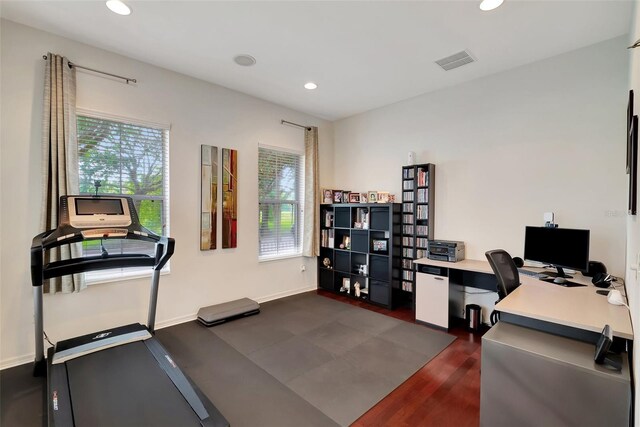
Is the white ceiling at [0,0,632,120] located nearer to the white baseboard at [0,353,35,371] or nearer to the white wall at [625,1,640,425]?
the white wall at [625,1,640,425]

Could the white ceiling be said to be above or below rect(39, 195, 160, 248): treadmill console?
above

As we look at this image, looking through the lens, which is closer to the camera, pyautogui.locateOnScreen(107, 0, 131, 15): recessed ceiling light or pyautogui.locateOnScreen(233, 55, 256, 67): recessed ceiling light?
pyautogui.locateOnScreen(107, 0, 131, 15): recessed ceiling light

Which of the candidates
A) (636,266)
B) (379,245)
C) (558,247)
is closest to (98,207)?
(379,245)

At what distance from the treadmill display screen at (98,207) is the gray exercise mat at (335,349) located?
1739mm

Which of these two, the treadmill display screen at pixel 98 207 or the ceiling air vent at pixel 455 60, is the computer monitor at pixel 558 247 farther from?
the treadmill display screen at pixel 98 207

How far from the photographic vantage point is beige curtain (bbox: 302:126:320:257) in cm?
498

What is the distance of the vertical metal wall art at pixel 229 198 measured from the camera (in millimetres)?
3980

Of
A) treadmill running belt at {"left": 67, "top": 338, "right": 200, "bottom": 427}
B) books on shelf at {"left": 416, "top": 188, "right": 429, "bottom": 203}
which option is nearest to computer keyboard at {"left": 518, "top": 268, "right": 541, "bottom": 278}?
books on shelf at {"left": 416, "top": 188, "right": 429, "bottom": 203}

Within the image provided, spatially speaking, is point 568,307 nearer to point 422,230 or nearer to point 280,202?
point 422,230

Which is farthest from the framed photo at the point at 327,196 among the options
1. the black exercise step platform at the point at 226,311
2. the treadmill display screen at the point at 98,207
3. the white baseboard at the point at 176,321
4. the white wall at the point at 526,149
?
the treadmill display screen at the point at 98,207

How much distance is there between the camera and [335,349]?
299cm

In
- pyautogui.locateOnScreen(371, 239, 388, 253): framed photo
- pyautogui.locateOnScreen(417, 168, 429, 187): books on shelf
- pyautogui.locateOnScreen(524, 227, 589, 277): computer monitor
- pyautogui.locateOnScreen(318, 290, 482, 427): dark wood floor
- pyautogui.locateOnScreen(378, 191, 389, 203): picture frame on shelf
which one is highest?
pyautogui.locateOnScreen(417, 168, 429, 187): books on shelf

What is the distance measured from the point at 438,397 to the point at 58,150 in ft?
13.2

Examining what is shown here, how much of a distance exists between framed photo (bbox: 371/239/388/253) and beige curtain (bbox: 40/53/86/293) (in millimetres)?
3651
